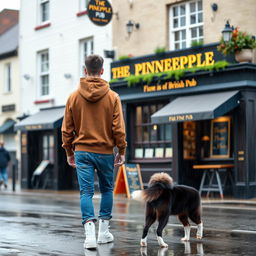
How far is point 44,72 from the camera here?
90.2ft

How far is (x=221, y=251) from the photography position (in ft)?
23.1

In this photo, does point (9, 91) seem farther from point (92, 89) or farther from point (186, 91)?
point (92, 89)

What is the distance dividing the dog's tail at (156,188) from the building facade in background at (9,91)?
24.3 m

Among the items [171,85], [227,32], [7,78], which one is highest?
[7,78]

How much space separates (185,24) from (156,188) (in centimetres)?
1477

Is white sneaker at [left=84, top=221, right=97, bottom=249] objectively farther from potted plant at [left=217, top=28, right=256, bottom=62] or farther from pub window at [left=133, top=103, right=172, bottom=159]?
pub window at [left=133, top=103, right=172, bottom=159]

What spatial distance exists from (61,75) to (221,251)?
779 inches

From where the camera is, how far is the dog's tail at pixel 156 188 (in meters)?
7.20

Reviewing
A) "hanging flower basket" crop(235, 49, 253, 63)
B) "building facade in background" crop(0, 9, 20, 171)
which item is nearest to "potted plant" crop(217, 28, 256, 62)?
"hanging flower basket" crop(235, 49, 253, 63)

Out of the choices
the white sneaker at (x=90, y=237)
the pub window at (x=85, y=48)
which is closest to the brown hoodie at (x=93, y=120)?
the white sneaker at (x=90, y=237)

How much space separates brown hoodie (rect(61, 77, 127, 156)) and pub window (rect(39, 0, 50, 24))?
20547mm

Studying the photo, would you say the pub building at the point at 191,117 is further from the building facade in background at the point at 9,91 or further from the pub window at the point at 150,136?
the building facade in background at the point at 9,91

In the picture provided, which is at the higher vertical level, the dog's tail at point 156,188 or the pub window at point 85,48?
the pub window at point 85,48

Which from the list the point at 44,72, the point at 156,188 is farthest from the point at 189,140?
the point at 156,188
